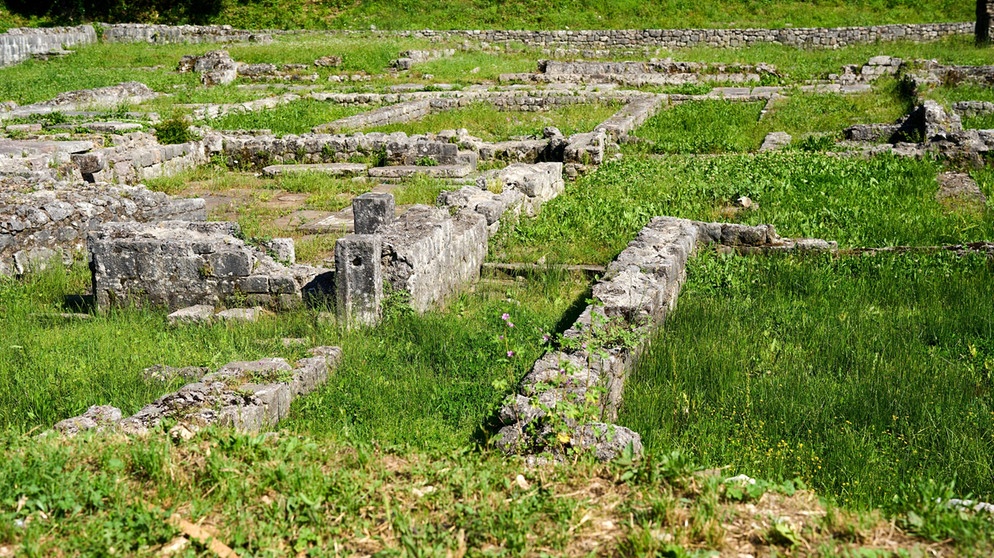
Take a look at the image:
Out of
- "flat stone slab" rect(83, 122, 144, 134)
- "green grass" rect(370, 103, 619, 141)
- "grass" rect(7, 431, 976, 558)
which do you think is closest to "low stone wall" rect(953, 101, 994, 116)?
"green grass" rect(370, 103, 619, 141)

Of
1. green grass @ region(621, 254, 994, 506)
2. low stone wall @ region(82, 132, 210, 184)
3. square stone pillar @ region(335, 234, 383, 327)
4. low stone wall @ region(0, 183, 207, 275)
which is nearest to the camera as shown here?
green grass @ region(621, 254, 994, 506)

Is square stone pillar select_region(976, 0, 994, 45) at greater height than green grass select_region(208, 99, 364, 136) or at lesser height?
greater

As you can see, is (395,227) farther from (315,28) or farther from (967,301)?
(315,28)

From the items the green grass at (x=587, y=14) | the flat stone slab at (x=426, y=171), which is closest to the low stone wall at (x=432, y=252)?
the flat stone slab at (x=426, y=171)

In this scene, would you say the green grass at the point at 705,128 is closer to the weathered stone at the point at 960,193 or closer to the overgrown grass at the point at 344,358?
the weathered stone at the point at 960,193

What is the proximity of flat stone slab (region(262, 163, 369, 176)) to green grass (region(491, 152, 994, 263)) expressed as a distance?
4.05m

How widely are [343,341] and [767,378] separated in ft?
10.9

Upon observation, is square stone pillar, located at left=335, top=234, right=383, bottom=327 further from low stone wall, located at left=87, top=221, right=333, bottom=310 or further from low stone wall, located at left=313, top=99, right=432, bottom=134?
low stone wall, located at left=313, top=99, right=432, bottom=134

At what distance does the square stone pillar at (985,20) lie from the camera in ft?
109

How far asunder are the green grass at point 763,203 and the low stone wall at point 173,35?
2744 centimetres

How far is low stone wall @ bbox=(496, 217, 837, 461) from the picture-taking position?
17.5ft

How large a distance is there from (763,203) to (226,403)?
859 cm

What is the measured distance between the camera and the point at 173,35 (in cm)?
3966

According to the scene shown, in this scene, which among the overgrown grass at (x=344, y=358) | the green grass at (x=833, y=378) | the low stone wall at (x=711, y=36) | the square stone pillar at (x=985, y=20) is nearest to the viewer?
the green grass at (x=833, y=378)
